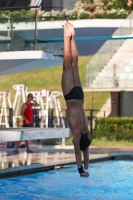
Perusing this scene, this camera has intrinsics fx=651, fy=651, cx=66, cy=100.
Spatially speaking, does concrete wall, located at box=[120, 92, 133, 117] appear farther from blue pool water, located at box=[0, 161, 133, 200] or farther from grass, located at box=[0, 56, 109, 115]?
blue pool water, located at box=[0, 161, 133, 200]

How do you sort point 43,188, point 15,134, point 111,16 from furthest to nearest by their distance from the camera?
point 111,16 → point 15,134 → point 43,188

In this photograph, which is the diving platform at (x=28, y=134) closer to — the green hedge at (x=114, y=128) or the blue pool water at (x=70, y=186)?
the blue pool water at (x=70, y=186)

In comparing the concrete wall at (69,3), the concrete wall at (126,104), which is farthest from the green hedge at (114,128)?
the concrete wall at (69,3)

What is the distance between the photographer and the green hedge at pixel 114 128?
86.2 ft

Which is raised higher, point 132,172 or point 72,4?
point 72,4

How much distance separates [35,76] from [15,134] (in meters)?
31.3

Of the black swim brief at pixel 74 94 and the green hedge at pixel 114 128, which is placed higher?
the black swim brief at pixel 74 94

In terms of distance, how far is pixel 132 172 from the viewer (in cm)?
1705

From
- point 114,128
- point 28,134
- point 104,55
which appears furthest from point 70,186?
point 104,55

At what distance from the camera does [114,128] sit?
2667 cm

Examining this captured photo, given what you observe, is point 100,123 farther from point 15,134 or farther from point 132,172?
point 15,134

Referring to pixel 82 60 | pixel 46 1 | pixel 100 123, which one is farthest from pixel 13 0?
pixel 100 123

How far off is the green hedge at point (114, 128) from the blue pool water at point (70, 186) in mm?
8800

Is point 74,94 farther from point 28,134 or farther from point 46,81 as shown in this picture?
point 46,81
